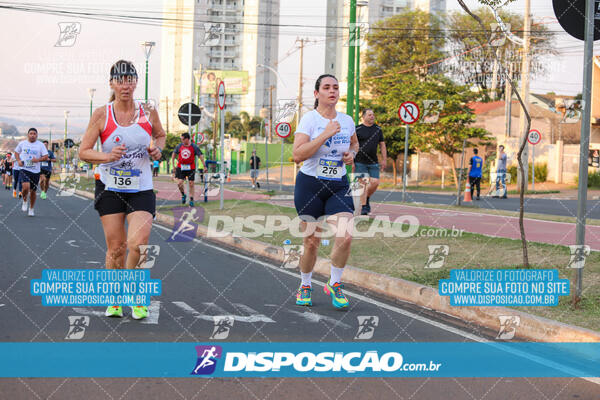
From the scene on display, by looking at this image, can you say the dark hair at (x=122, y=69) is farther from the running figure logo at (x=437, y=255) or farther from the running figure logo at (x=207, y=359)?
the running figure logo at (x=437, y=255)

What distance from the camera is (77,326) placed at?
17.9 ft

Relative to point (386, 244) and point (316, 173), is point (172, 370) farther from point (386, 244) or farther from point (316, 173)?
point (386, 244)

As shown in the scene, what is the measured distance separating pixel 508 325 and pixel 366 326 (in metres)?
1.19

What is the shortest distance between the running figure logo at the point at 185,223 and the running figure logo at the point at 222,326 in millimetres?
6327

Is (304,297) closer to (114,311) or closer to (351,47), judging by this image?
(114,311)

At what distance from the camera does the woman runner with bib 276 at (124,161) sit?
217 inches

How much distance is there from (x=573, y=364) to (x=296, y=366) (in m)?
1.85

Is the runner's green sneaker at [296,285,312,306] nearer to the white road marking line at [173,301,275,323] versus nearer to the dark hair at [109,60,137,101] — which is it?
the white road marking line at [173,301,275,323]

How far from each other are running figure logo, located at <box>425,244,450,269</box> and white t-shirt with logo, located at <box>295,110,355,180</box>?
259cm

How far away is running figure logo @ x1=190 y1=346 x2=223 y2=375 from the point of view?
4.39m

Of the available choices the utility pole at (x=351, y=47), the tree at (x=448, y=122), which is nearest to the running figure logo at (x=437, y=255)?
the utility pole at (x=351, y=47)

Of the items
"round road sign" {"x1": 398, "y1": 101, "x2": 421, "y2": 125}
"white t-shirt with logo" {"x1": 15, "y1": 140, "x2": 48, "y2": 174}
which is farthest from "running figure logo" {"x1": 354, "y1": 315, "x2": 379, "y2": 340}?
"round road sign" {"x1": 398, "y1": 101, "x2": 421, "y2": 125}

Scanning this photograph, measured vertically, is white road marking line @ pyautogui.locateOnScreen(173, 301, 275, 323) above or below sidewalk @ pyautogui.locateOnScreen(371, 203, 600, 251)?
below

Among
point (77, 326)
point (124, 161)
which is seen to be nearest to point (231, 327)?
point (77, 326)
